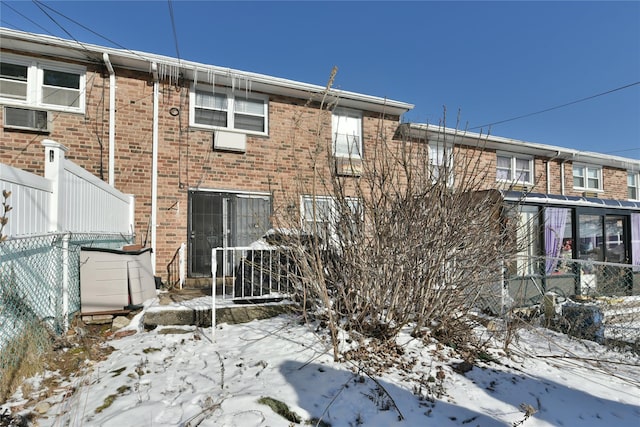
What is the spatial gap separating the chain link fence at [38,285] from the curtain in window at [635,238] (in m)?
12.5

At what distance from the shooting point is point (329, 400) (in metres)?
2.70

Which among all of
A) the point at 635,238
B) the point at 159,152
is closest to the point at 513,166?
the point at 635,238

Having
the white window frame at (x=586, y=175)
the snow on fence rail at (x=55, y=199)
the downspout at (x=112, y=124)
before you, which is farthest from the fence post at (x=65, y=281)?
the white window frame at (x=586, y=175)

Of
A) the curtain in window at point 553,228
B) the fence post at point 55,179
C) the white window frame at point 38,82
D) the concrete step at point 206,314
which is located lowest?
the concrete step at point 206,314

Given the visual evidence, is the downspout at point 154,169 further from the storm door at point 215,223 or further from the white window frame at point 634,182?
the white window frame at point 634,182

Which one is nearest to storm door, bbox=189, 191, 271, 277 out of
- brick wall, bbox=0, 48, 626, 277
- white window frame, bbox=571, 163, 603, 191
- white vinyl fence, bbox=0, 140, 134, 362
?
brick wall, bbox=0, 48, 626, 277

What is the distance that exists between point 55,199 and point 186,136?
4241mm

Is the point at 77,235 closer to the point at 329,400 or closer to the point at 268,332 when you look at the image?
the point at 268,332

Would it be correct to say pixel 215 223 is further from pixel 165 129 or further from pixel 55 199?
pixel 55 199

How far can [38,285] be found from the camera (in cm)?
342

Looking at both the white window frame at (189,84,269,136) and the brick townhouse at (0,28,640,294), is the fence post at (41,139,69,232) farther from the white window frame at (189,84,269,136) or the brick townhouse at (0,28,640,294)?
the white window frame at (189,84,269,136)

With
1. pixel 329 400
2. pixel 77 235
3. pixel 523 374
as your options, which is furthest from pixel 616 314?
pixel 77 235

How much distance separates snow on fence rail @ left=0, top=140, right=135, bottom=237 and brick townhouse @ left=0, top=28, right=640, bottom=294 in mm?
1797

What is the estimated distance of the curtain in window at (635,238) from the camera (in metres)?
8.82
